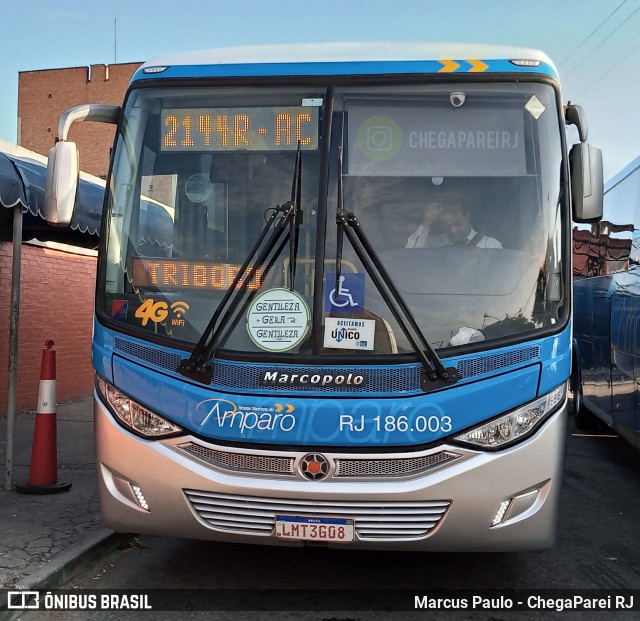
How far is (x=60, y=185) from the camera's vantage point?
487cm

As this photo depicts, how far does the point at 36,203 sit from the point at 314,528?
4.34m

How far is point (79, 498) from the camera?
6379mm

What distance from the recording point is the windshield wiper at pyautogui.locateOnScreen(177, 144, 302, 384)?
4.29 m

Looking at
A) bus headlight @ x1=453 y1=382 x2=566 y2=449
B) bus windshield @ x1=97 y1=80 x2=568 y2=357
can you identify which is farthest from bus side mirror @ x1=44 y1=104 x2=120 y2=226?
bus headlight @ x1=453 y1=382 x2=566 y2=449

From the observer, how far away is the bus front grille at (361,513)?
13.4 feet

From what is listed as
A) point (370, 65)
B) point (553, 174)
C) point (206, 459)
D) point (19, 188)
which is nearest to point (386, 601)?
point (206, 459)

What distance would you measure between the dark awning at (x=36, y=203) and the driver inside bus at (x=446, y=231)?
9.24 ft

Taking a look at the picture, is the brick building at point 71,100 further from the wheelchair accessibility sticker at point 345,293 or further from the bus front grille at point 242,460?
the bus front grille at point 242,460

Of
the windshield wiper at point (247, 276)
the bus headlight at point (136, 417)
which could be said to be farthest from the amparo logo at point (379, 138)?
the bus headlight at point (136, 417)

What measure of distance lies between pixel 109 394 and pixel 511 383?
2319mm

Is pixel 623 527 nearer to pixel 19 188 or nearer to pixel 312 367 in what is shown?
pixel 312 367

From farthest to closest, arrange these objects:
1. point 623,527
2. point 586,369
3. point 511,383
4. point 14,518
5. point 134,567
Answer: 1. point 586,369
2. point 623,527
3. point 14,518
4. point 134,567
5. point 511,383

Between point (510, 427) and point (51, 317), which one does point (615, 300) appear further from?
point (51, 317)

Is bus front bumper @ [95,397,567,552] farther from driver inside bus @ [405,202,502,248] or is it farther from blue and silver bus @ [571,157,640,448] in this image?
blue and silver bus @ [571,157,640,448]
